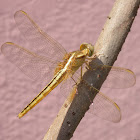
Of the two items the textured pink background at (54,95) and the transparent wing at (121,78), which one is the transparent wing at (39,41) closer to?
the transparent wing at (121,78)

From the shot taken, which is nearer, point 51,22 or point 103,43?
point 103,43

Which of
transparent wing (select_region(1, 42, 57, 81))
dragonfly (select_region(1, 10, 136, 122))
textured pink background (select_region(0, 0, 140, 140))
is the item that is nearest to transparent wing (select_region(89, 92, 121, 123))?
dragonfly (select_region(1, 10, 136, 122))

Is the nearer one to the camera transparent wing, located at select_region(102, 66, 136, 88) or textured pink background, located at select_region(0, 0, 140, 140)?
transparent wing, located at select_region(102, 66, 136, 88)

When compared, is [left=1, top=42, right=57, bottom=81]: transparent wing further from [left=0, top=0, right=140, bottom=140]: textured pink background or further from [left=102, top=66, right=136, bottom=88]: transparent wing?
[left=0, top=0, right=140, bottom=140]: textured pink background

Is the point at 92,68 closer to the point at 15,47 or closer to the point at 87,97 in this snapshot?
the point at 87,97

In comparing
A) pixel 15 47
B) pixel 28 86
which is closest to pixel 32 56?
pixel 15 47

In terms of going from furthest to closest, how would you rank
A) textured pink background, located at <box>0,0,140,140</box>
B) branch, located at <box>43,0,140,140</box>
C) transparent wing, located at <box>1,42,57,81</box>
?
textured pink background, located at <box>0,0,140,140</box> < transparent wing, located at <box>1,42,57,81</box> < branch, located at <box>43,0,140,140</box>
